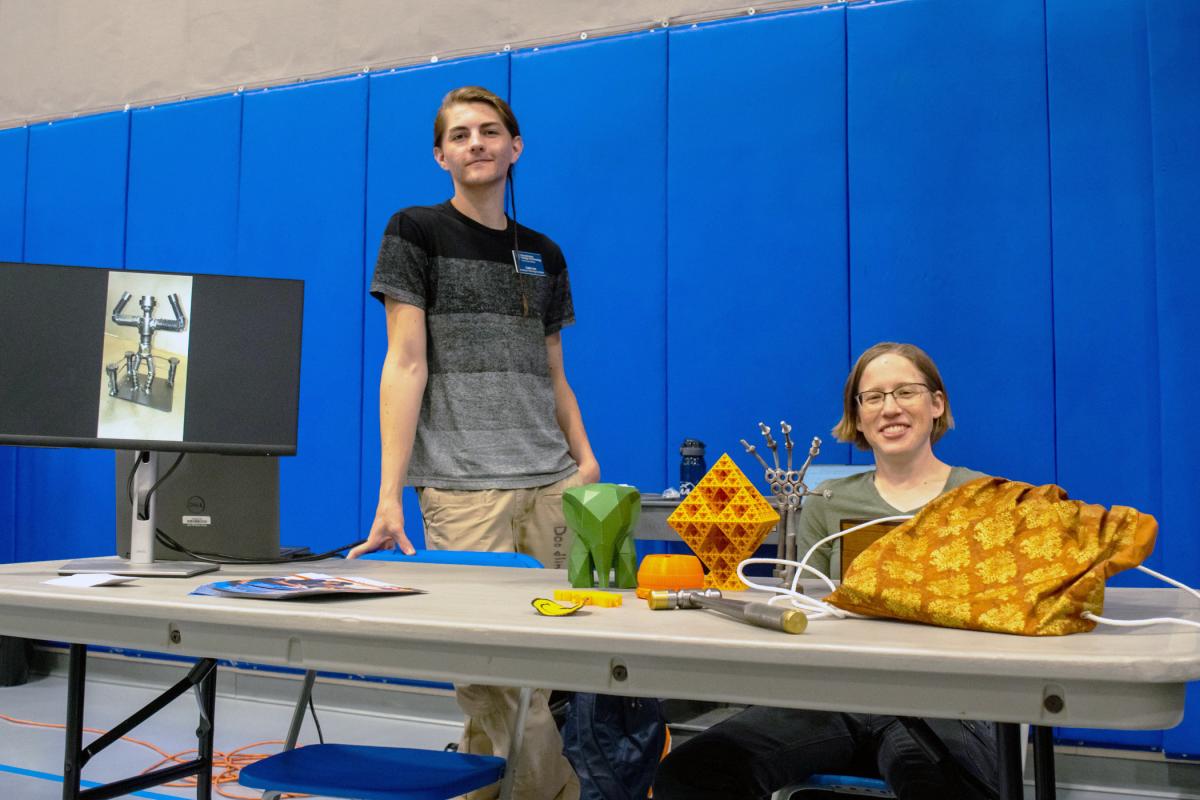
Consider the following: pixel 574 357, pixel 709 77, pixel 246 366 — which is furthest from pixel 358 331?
pixel 246 366

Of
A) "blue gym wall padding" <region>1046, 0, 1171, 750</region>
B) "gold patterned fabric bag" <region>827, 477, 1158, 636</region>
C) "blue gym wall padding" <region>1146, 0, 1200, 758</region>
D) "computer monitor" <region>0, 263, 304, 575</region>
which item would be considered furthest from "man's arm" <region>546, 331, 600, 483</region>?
"blue gym wall padding" <region>1146, 0, 1200, 758</region>

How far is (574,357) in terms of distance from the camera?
148 inches

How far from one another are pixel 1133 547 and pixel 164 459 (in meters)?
1.55

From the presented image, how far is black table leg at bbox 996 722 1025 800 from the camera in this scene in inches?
41.6

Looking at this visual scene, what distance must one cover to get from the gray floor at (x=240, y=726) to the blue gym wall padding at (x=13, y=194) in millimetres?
1849

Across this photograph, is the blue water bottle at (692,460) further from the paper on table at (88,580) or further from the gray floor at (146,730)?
the paper on table at (88,580)

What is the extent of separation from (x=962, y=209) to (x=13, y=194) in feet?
13.3

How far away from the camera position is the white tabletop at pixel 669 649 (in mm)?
912

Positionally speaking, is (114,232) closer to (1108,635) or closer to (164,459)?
(164,459)

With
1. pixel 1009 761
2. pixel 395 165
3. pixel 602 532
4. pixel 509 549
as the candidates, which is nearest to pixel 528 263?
pixel 509 549

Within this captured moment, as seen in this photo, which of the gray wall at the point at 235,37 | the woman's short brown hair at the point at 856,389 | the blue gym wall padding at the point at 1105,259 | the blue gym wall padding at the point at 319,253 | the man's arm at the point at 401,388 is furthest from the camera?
the blue gym wall padding at the point at 319,253

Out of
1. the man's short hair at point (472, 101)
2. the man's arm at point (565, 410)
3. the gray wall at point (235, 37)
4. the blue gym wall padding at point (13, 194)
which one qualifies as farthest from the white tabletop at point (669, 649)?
the blue gym wall padding at point (13, 194)

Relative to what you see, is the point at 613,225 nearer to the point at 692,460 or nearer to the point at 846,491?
the point at 692,460

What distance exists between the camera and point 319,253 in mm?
4176
